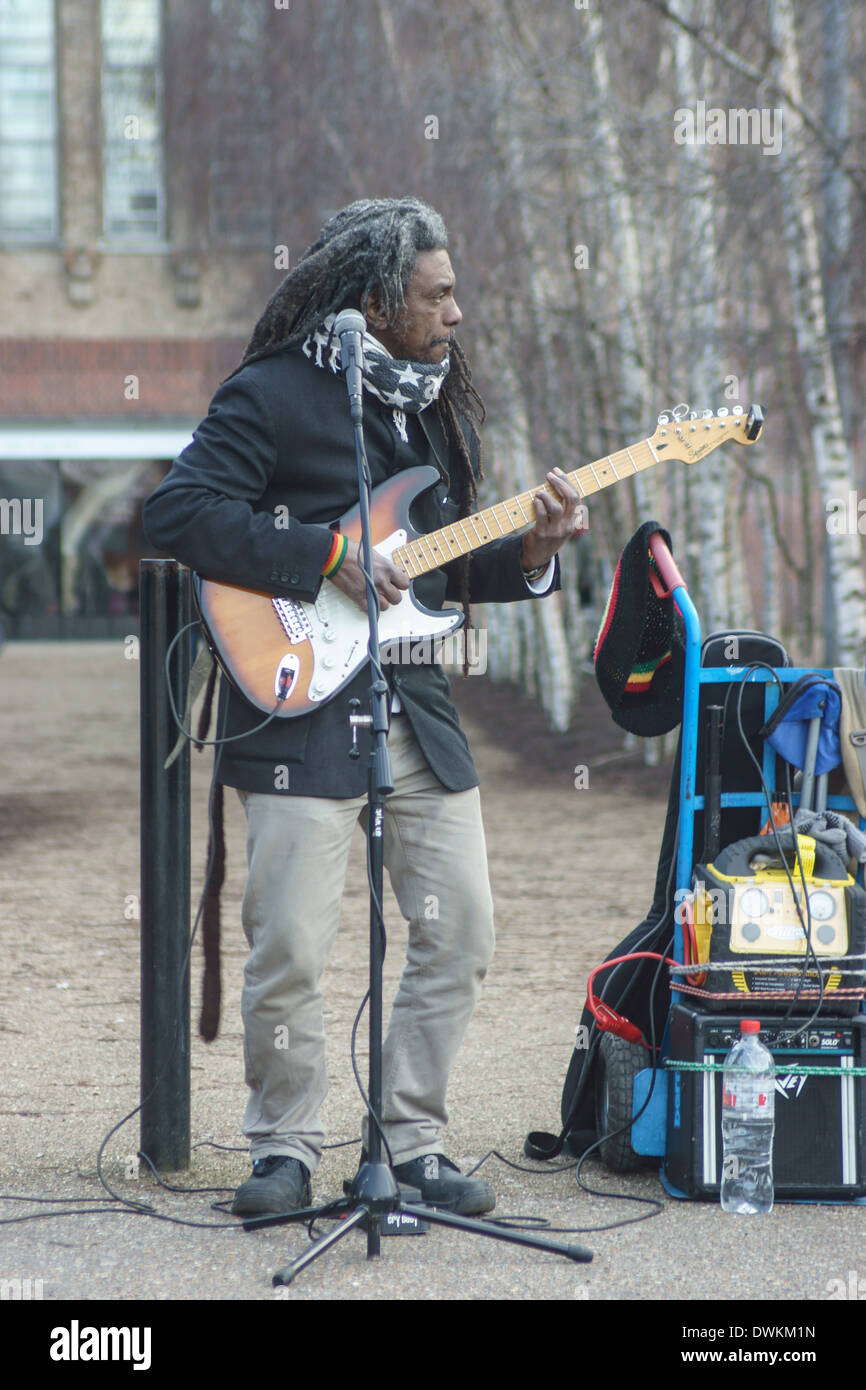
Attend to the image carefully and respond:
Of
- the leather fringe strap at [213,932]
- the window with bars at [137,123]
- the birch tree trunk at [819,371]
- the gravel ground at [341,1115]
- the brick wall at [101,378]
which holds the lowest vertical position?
the gravel ground at [341,1115]

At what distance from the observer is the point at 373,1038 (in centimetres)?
346

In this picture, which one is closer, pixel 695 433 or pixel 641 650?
pixel 695 433

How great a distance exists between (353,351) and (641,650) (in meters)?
1.21

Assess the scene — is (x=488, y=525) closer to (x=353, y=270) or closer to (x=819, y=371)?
(x=353, y=270)

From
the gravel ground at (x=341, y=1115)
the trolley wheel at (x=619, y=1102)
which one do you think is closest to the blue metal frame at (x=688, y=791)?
the trolley wheel at (x=619, y=1102)

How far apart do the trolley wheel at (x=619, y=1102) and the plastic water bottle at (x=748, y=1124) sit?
0.92ft

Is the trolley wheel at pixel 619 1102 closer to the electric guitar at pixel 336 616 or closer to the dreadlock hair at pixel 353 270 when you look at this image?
the electric guitar at pixel 336 616

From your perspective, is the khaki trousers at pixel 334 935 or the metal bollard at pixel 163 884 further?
the metal bollard at pixel 163 884

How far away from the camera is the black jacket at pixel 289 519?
12.3ft

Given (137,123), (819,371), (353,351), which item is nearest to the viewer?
(353,351)

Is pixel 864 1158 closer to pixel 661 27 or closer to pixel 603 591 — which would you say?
pixel 661 27

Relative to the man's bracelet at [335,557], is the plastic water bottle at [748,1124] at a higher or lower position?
lower

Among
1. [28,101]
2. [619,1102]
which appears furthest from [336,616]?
[28,101]

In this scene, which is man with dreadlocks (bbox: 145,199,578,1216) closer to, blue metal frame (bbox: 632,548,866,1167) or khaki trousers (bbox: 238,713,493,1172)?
khaki trousers (bbox: 238,713,493,1172)
